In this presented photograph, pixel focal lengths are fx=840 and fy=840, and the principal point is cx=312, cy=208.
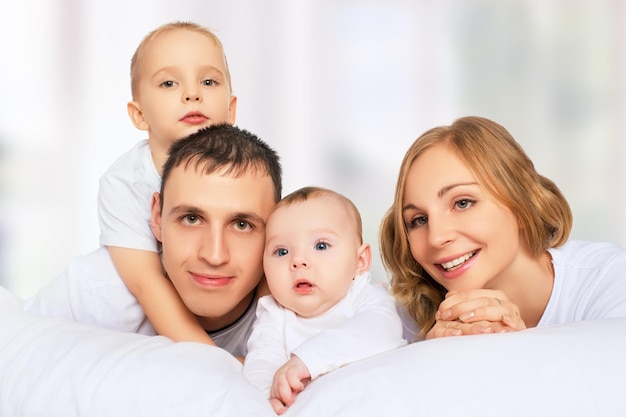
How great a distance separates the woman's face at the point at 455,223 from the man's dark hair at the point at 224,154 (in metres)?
0.37

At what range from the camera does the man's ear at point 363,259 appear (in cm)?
198

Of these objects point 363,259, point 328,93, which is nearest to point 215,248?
point 363,259

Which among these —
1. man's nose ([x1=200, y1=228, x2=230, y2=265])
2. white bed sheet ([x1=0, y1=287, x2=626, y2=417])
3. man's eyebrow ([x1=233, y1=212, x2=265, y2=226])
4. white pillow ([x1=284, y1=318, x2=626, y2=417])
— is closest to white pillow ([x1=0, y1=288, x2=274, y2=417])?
white bed sheet ([x1=0, y1=287, x2=626, y2=417])

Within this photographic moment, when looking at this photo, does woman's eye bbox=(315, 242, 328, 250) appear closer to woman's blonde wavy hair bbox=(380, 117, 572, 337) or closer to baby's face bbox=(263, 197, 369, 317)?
baby's face bbox=(263, 197, 369, 317)

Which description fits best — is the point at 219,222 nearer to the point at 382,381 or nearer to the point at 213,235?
the point at 213,235

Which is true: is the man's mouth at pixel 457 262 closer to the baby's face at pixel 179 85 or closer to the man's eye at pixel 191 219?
the man's eye at pixel 191 219

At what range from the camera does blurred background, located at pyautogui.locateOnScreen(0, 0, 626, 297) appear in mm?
4375

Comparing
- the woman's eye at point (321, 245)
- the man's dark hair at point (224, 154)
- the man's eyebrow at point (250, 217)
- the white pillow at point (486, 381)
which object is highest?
the man's dark hair at point (224, 154)

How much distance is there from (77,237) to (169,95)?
7.12 ft

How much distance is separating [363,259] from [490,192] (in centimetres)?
39

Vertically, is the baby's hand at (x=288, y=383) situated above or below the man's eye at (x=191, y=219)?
below

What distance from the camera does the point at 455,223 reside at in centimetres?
206

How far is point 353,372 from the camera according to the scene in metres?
1.50

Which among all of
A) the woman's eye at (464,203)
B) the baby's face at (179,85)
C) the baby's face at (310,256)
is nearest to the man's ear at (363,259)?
the baby's face at (310,256)
